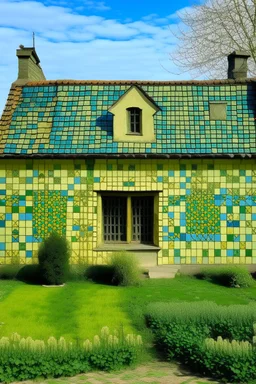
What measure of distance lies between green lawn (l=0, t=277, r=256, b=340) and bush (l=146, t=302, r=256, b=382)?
0.61 meters

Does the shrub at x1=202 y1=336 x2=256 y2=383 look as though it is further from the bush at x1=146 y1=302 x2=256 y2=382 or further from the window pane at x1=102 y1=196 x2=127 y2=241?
the window pane at x1=102 y1=196 x2=127 y2=241

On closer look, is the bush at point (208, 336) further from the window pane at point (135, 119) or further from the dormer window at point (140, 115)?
the window pane at point (135, 119)

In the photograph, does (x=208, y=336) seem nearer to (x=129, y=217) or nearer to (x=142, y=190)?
(x=142, y=190)

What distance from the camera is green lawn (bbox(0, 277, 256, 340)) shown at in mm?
10406

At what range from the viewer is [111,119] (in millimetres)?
17188

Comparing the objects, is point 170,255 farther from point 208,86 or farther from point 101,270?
point 208,86

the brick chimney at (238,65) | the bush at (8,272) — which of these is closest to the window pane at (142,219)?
the bush at (8,272)

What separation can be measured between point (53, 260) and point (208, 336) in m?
6.54

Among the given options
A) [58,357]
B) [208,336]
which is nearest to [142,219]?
[208,336]

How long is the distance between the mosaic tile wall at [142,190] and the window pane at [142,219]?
1.83ft

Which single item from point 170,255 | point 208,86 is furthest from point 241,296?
point 208,86

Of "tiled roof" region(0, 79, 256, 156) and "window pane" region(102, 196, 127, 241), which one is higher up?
"tiled roof" region(0, 79, 256, 156)

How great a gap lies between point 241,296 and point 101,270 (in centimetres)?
433

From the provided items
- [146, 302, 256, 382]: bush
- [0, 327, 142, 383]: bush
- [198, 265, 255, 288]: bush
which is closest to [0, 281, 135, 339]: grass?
[146, 302, 256, 382]: bush
